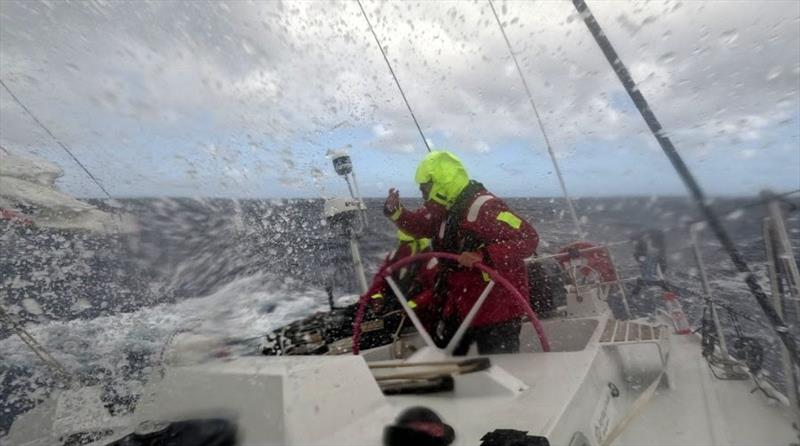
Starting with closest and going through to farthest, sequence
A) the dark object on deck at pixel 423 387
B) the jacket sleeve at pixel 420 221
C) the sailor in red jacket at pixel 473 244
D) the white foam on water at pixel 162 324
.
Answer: the dark object on deck at pixel 423 387
the sailor in red jacket at pixel 473 244
the jacket sleeve at pixel 420 221
the white foam on water at pixel 162 324

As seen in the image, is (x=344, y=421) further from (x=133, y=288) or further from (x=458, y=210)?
(x=133, y=288)

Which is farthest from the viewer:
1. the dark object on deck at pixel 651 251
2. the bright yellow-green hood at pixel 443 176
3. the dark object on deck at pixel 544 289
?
the dark object on deck at pixel 651 251

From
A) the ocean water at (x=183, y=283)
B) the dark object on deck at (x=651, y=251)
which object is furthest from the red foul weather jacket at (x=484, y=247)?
the dark object on deck at (x=651, y=251)

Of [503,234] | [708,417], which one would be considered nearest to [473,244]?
[503,234]

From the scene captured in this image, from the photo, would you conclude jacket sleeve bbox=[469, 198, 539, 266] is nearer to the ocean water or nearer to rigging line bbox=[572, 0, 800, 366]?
the ocean water

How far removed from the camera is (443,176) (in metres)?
2.99

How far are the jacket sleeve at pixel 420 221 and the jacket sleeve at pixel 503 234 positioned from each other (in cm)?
43

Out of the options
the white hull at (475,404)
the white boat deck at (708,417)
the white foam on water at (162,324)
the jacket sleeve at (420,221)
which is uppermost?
the jacket sleeve at (420,221)

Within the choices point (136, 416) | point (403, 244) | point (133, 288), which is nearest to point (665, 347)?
point (403, 244)

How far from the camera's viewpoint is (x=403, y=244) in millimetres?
4082

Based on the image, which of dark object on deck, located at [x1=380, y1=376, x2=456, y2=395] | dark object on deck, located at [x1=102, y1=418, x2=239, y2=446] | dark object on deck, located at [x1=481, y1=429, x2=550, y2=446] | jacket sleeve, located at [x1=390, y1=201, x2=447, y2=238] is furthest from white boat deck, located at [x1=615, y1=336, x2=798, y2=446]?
Result: dark object on deck, located at [x1=102, y1=418, x2=239, y2=446]

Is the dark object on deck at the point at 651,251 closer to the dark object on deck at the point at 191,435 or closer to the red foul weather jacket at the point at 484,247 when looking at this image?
the red foul weather jacket at the point at 484,247

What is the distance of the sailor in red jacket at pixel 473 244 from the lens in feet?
8.76

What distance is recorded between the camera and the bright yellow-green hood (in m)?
2.97
